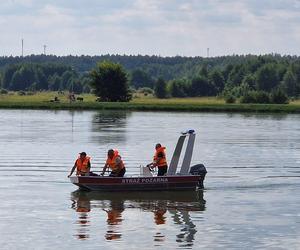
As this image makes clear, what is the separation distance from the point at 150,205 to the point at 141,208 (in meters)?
0.91

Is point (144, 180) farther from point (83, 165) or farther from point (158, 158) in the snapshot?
point (83, 165)

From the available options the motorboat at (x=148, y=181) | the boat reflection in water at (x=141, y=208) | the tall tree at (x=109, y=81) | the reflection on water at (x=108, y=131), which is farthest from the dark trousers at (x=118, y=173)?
the tall tree at (x=109, y=81)

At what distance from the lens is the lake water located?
27797 mm

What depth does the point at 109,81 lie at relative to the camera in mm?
149875

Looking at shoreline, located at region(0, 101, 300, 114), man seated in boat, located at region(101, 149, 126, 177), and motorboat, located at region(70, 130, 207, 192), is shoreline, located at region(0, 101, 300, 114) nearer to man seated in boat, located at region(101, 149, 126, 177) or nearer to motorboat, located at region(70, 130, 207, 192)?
motorboat, located at region(70, 130, 207, 192)

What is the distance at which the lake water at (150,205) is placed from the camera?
27.8 m

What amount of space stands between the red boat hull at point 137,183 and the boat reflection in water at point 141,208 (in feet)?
0.82

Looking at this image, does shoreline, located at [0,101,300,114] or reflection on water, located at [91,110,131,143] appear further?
shoreline, located at [0,101,300,114]

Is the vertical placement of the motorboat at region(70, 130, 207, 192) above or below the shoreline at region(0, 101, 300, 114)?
below

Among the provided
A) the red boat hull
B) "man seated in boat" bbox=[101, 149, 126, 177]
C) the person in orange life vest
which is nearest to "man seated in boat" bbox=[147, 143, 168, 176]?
the red boat hull

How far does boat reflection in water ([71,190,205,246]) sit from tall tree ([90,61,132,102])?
11135 cm

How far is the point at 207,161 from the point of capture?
53.2 m

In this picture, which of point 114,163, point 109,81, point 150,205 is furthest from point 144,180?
point 109,81

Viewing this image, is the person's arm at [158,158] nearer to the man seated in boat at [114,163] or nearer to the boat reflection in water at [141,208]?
the boat reflection in water at [141,208]
